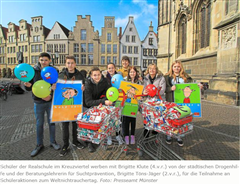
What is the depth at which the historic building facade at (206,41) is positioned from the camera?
317 inches

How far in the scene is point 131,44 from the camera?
128 ft

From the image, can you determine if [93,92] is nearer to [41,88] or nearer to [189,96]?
[41,88]

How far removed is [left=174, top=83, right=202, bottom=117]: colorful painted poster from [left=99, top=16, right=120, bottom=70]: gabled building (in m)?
36.2

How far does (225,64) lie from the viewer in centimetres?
860

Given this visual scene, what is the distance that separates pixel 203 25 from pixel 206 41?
4.97ft

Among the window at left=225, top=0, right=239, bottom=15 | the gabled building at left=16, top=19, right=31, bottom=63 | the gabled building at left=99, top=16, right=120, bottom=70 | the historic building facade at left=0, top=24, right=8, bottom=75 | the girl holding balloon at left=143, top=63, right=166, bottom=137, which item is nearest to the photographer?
the girl holding balloon at left=143, top=63, right=166, bottom=137

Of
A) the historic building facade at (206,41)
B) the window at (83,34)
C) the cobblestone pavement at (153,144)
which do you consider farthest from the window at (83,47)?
the cobblestone pavement at (153,144)

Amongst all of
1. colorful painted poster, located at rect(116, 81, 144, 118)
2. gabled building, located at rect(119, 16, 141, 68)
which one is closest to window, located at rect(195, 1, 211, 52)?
colorful painted poster, located at rect(116, 81, 144, 118)

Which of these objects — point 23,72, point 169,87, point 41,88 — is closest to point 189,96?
point 169,87

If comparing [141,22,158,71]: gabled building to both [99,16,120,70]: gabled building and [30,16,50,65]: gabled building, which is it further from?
[30,16,50,65]: gabled building

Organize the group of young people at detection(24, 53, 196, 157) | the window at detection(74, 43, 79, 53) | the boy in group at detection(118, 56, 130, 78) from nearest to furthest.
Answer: the group of young people at detection(24, 53, 196, 157) → the boy in group at detection(118, 56, 130, 78) → the window at detection(74, 43, 79, 53)

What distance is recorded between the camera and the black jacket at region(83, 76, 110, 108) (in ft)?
9.78

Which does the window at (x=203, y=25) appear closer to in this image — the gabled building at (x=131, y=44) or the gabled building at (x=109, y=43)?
the gabled building at (x=131, y=44)

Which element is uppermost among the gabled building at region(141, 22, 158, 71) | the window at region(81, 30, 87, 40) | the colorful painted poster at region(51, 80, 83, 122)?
the window at region(81, 30, 87, 40)
